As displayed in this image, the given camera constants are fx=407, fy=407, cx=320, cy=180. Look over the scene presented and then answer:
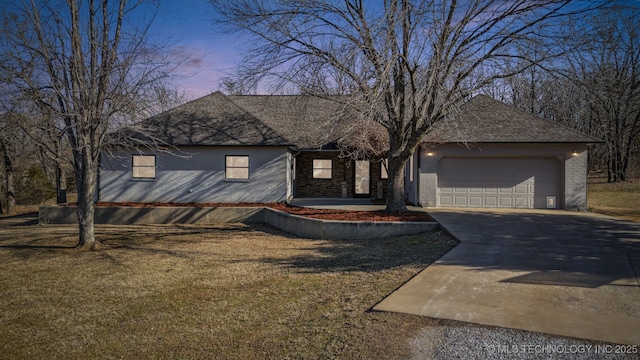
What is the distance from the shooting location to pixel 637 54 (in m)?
19.7

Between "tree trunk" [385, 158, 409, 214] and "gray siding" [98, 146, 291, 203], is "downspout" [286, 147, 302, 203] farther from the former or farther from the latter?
"tree trunk" [385, 158, 409, 214]

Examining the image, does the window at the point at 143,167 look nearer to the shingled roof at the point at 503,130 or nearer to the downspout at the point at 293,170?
the downspout at the point at 293,170

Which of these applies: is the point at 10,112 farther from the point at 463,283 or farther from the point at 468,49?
the point at 468,49

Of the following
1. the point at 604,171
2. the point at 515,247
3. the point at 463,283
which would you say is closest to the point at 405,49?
the point at 515,247

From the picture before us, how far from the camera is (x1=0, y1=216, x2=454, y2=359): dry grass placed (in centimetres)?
429

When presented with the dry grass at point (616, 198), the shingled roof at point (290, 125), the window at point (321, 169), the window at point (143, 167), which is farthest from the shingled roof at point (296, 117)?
the dry grass at point (616, 198)

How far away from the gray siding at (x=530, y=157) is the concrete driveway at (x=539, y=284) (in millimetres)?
5536

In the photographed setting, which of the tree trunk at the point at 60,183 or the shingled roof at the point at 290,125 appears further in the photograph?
the tree trunk at the point at 60,183

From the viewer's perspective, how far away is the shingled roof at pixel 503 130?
51.1ft

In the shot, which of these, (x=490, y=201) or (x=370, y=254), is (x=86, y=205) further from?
(x=490, y=201)

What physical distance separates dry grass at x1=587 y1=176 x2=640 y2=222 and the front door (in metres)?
9.70

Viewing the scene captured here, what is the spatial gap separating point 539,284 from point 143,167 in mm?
16443

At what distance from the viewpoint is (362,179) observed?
2088 centimetres

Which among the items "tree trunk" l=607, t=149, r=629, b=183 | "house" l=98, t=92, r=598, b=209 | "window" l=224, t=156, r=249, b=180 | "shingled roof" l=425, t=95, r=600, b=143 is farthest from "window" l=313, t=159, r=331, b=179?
"tree trunk" l=607, t=149, r=629, b=183
